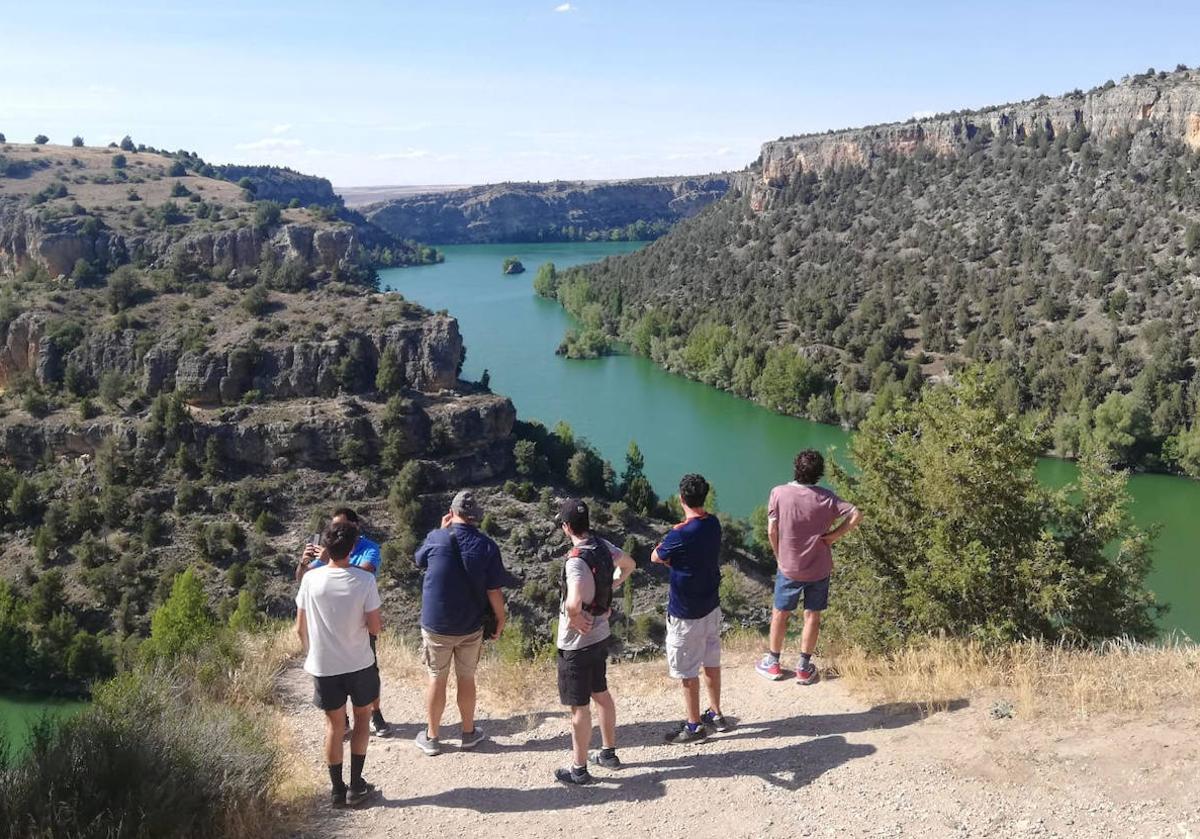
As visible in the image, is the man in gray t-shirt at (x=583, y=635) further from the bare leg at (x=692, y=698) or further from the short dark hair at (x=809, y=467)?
the short dark hair at (x=809, y=467)

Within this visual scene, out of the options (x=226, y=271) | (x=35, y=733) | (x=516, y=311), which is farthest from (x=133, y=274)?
(x=516, y=311)

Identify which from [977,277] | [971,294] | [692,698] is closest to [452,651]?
[692,698]

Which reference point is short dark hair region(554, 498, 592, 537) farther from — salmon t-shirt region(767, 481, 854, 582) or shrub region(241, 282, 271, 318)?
shrub region(241, 282, 271, 318)

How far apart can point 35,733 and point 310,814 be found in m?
1.39

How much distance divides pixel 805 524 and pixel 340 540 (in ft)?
9.15

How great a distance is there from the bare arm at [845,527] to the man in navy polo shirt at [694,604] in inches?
35.5

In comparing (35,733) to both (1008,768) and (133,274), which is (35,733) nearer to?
(1008,768)

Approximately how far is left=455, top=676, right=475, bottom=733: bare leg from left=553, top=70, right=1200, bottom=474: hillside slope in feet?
91.8

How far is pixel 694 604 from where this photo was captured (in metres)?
5.03

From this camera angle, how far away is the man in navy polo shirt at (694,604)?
4922 mm

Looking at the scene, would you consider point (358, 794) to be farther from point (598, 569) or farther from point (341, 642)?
point (598, 569)

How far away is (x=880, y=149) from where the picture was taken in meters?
69.8

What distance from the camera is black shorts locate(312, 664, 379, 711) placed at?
467 cm

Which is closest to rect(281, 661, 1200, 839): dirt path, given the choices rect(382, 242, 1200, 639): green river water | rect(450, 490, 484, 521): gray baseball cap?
rect(450, 490, 484, 521): gray baseball cap
